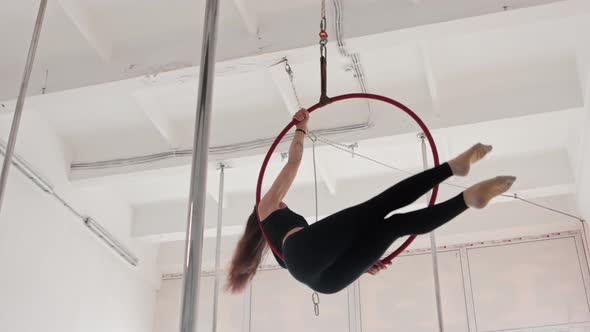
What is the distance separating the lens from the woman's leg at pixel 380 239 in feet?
8.13

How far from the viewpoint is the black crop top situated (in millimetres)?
2936

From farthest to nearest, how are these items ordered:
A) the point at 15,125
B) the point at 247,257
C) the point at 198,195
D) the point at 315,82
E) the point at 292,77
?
the point at 315,82, the point at 292,77, the point at 247,257, the point at 15,125, the point at 198,195

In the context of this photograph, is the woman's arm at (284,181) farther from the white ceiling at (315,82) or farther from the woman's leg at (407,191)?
the white ceiling at (315,82)

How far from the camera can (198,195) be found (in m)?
1.75

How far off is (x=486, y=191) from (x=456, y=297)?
4215mm

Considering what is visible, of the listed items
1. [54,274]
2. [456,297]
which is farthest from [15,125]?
[456,297]

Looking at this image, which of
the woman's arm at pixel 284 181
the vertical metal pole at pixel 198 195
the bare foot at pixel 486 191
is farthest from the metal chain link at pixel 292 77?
the vertical metal pole at pixel 198 195

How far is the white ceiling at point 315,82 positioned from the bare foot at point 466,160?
1615mm

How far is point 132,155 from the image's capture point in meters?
5.71

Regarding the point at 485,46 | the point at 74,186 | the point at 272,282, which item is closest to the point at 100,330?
the point at 74,186

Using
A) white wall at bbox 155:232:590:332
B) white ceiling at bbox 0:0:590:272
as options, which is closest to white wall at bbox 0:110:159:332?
white ceiling at bbox 0:0:590:272

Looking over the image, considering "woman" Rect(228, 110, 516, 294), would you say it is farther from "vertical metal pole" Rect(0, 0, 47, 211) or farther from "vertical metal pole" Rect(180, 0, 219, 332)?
"vertical metal pole" Rect(0, 0, 47, 211)

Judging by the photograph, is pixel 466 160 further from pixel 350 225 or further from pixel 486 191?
pixel 350 225

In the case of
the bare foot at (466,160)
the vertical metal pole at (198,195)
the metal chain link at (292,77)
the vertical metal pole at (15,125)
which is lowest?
the vertical metal pole at (198,195)
